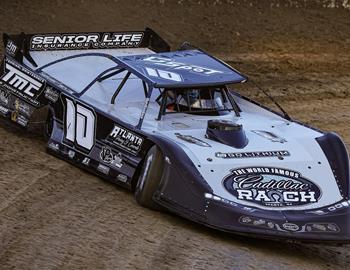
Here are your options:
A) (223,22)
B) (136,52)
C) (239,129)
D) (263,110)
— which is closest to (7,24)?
(223,22)

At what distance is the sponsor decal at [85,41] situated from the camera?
11406 millimetres

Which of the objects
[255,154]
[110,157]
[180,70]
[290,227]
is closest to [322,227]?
[290,227]

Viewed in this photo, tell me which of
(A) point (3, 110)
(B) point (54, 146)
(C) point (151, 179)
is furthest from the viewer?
(A) point (3, 110)

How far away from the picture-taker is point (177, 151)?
26.9 ft

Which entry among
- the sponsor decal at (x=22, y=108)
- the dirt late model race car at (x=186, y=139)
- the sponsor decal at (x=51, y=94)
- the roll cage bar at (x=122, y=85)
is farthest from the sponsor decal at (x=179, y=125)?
the sponsor decal at (x=22, y=108)

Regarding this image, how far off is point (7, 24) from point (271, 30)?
5128 millimetres

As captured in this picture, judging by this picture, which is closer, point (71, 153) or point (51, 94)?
point (71, 153)

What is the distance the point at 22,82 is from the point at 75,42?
127cm

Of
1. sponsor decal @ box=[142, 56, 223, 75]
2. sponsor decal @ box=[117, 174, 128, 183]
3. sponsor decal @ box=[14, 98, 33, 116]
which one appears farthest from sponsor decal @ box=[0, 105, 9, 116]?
sponsor decal @ box=[117, 174, 128, 183]

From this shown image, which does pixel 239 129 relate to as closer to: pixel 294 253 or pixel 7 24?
pixel 294 253

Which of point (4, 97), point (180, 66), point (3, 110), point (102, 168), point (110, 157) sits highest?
point (180, 66)

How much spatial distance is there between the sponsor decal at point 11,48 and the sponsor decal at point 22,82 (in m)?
0.16

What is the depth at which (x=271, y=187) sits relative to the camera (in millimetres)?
8039

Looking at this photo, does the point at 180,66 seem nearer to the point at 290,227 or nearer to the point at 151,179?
the point at 151,179
